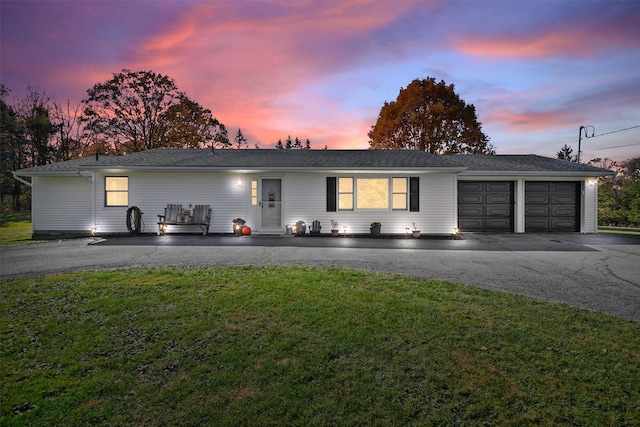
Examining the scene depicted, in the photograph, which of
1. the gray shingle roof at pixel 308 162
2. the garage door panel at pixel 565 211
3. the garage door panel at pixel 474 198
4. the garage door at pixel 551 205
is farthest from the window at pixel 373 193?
the garage door panel at pixel 565 211

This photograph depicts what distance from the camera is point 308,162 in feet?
42.2

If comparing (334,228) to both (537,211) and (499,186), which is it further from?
(537,211)

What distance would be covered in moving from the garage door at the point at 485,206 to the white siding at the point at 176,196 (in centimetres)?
950

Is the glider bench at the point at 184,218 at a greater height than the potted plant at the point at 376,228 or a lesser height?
greater

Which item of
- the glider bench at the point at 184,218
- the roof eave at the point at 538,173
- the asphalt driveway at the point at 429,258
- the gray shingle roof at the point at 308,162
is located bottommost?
the asphalt driveway at the point at 429,258

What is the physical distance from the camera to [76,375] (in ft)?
8.55

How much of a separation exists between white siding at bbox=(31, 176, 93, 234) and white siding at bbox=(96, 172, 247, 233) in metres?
1.23

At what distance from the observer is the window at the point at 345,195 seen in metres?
12.6

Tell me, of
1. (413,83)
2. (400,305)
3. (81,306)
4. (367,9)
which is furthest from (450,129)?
(81,306)

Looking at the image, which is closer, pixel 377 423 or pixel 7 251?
pixel 377 423

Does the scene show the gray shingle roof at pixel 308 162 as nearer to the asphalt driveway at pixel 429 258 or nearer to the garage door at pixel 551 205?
the garage door at pixel 551 205

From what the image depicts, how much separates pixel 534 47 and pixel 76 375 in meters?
15.7

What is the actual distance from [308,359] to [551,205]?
595 inches

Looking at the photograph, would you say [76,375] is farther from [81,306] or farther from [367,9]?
[367,9]
